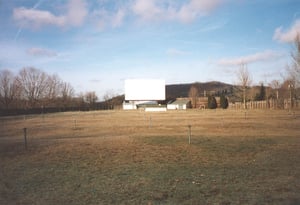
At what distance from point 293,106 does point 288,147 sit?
1441 inches

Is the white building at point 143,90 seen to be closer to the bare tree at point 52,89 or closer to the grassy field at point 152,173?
the bare tree at point 52,89

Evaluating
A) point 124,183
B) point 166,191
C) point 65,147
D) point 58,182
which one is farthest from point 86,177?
point 65,147

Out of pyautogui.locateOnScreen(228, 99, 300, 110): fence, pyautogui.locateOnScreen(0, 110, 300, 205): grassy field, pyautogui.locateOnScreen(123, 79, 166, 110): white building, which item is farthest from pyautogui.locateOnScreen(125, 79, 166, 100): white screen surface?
pyautogui.locateOnScreen(0, 110, 300, 205): grassy field

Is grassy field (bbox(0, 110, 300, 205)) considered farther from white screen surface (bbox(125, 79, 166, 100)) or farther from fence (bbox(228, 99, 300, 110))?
white screen surface (bbox(125, 79, 166, 100))

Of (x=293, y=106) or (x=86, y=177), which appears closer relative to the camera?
(x=86, y=177)

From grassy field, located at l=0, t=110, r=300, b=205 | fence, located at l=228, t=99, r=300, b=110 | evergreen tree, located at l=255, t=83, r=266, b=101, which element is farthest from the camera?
evergreen tree, located at l=255, t=83, r=266, b=101

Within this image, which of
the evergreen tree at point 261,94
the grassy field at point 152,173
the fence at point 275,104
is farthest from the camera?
the evergreen tree at point 261,94

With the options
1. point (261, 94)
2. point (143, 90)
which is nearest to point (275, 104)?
point (261, 94)

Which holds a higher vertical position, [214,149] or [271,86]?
[271,86]

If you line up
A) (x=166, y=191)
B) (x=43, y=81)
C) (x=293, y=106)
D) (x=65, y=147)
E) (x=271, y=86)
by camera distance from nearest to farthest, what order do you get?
(x=166, y=191)
(x=65, y=147)
(x=293, y=106)
(x=271, y=86)
(x=43, y=81)

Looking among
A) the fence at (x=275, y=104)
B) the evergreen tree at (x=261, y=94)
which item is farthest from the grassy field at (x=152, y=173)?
the evergreen tree at (x=261, y=94)

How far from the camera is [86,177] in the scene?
25.1 feet

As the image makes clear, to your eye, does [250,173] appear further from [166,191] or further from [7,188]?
[7,188]

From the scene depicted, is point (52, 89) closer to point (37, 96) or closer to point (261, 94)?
point (37, 96)
